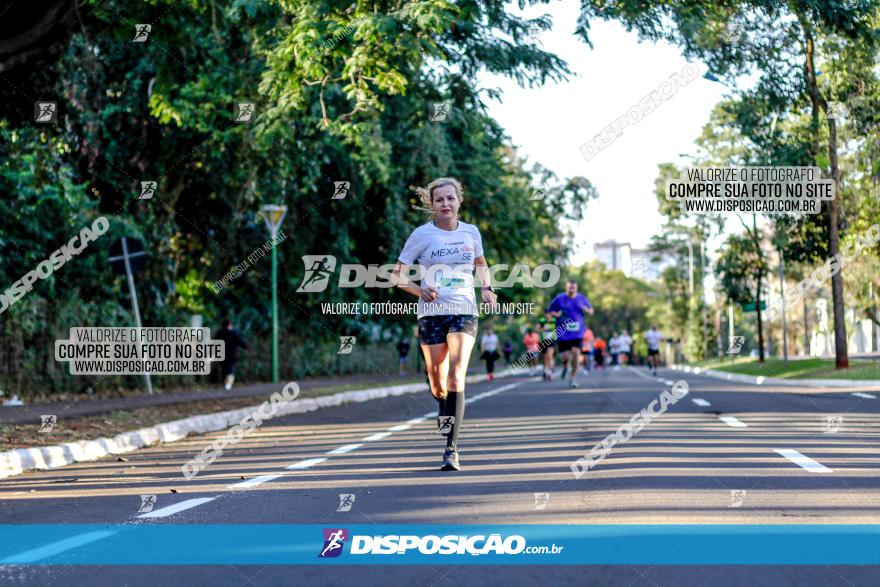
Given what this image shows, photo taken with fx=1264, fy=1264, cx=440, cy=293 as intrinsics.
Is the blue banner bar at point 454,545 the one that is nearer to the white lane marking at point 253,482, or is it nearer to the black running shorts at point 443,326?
the white lane marking at point 253,482

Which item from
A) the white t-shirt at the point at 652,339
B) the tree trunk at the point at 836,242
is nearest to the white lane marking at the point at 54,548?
the tree trunk at the point at 836,242

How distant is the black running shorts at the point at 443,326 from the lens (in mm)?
9672

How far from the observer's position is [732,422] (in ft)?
47.8

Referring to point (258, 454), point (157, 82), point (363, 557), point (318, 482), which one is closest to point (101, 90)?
point (157, 82)

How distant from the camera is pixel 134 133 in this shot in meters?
27.8

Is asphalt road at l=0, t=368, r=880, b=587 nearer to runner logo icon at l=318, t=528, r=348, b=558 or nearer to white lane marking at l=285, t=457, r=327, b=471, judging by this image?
white lane marking at l=285, t=457, r=327, b=471

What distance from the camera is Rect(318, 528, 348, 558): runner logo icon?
19.7ft

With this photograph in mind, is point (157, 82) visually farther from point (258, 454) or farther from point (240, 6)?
point (258, 454)

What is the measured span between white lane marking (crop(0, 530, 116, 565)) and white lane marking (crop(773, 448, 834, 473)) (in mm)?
5065

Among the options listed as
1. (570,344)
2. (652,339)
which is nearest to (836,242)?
(570,344)

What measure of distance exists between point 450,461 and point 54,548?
3.95m

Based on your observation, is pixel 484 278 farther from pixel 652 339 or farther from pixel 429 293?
pixel 652 339

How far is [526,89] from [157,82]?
5974 mm

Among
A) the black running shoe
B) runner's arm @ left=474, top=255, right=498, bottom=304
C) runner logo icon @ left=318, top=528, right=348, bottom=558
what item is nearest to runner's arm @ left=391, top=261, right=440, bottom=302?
runner's arm @ left=474, top=255, right=498, bottom=304
